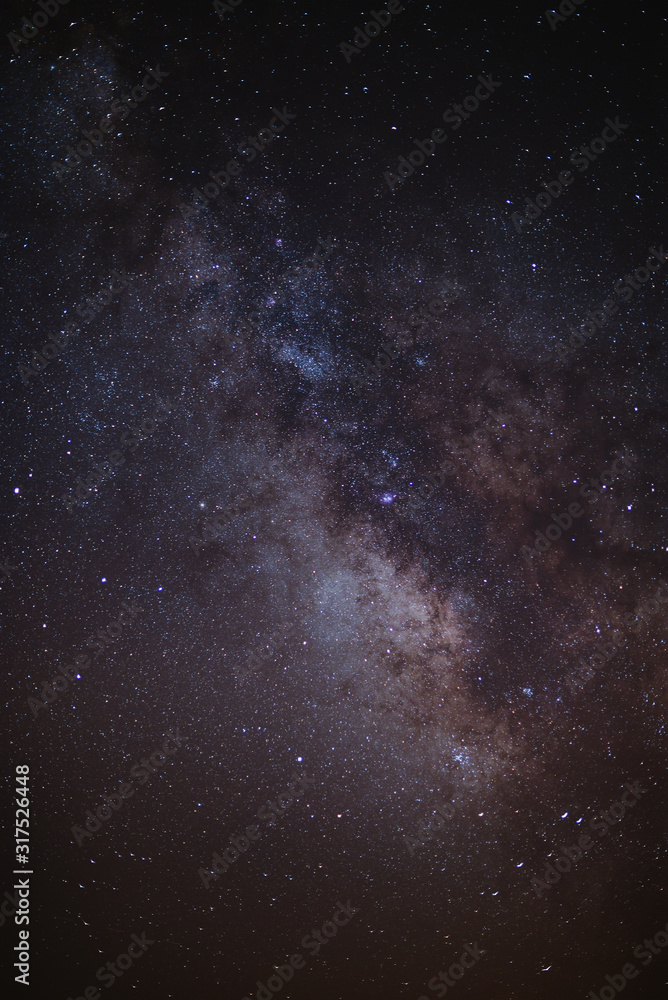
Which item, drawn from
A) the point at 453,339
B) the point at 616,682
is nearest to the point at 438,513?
the point at 453,339

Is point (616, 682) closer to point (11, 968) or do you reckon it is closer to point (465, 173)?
point (465, 173)

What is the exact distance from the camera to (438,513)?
1861 mm

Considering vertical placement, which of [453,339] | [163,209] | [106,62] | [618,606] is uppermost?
[106,62]

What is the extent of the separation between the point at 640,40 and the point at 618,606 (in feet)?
7.82

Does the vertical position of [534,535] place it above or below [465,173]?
below

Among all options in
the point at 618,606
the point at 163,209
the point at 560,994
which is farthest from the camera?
the point at 560,994

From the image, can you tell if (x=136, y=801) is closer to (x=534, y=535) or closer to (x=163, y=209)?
(x=534, y=535)

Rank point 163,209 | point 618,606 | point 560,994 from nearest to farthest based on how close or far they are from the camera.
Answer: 1. point 163,209
2. point 618,606
3. point 560,994

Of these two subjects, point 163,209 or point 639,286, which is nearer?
point 163,209

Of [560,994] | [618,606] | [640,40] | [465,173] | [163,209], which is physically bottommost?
[560,994]

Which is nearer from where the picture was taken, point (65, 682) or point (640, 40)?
point (65, 682)

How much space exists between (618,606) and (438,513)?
841mm

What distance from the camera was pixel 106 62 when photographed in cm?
182

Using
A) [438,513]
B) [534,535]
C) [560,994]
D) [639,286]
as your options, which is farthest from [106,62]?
[560,994]
